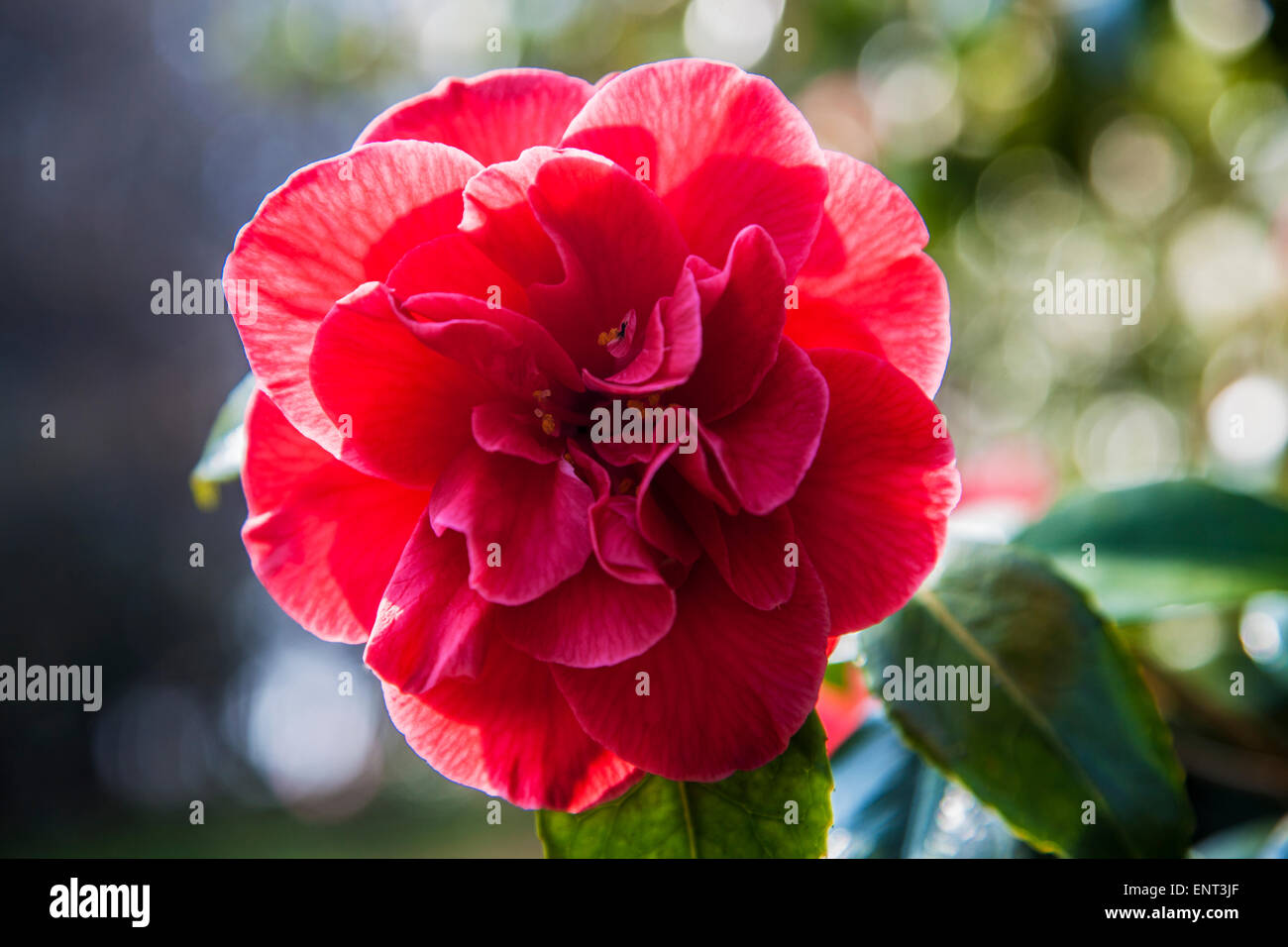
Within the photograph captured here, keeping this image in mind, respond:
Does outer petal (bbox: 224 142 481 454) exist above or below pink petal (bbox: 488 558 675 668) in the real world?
above

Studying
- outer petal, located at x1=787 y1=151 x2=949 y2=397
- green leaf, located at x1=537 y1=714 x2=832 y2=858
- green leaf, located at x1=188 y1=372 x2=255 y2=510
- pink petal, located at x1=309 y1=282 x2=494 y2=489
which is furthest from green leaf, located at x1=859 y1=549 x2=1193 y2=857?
green leaf, located at x1=188 y1=372 x2=255 y2=510

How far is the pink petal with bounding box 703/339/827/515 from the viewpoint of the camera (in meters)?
0.51

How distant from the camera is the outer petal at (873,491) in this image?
1.78 ft

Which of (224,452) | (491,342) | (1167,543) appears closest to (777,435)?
(491,342)

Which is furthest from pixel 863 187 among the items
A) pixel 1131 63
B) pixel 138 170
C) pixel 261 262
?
pixel 138 170


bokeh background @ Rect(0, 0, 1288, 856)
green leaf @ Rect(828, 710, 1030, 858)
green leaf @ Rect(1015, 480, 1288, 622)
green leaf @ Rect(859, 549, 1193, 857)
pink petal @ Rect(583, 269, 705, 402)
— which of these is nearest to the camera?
pink petal @ Rect(583, 269, 705, 402)

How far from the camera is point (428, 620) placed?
1.72 feet

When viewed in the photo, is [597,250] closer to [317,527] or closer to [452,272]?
[452,272]

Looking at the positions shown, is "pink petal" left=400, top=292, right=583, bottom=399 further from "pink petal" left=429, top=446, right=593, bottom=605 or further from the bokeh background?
the bokeh background

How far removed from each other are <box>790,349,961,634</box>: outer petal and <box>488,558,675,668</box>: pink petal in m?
0.11

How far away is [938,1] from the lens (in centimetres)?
153

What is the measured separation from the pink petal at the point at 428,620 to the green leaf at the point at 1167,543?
26.4 inches

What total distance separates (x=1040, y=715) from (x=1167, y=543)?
46 cm

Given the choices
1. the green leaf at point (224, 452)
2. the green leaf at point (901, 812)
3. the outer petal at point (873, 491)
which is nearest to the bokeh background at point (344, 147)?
the green leaf at point (901, 812)
